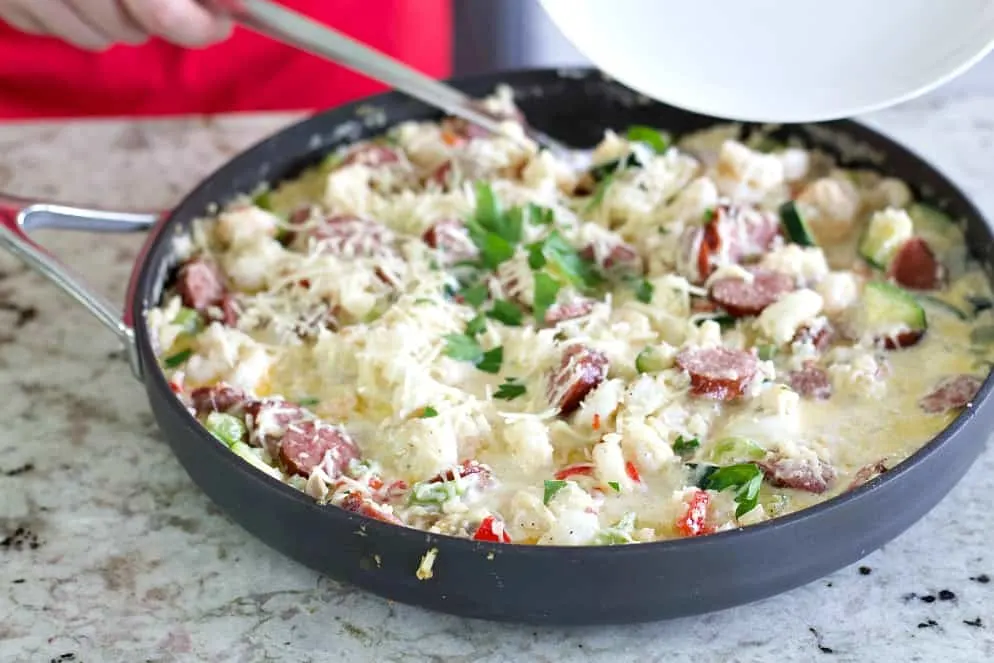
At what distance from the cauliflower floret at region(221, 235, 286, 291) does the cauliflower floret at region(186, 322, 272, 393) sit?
0.55 ft

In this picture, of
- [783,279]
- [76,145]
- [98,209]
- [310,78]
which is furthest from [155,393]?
[310,78]

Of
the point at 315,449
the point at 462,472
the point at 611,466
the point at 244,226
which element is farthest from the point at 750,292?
the point at 244,226

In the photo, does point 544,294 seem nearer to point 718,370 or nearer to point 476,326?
point 476,326

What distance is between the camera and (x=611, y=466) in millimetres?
1488

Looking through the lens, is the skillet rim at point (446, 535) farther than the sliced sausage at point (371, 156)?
No

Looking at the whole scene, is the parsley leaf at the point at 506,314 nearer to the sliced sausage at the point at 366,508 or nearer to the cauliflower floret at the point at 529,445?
the cauliflower floret at the point at 529,445

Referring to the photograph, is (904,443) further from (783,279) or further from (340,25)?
(340,25)

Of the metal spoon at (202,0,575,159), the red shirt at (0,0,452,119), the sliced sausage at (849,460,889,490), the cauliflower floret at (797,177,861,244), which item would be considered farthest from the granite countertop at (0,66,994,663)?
the red shirt at (0,0,452,119)

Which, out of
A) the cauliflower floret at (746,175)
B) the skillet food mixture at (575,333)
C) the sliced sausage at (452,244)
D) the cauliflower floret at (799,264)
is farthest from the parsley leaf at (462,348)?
the cauliflower floret at (746,175)

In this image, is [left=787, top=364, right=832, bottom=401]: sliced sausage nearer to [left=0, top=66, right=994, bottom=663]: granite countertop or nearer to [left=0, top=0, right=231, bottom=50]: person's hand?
[left=0, top=66, right=994, bottom=663]: granite countertop

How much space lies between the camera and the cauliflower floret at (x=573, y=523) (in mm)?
1385

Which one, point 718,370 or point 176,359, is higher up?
point 718,370

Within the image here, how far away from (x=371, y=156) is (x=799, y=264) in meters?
0.73

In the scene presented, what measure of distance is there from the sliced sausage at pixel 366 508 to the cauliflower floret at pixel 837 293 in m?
0.70
